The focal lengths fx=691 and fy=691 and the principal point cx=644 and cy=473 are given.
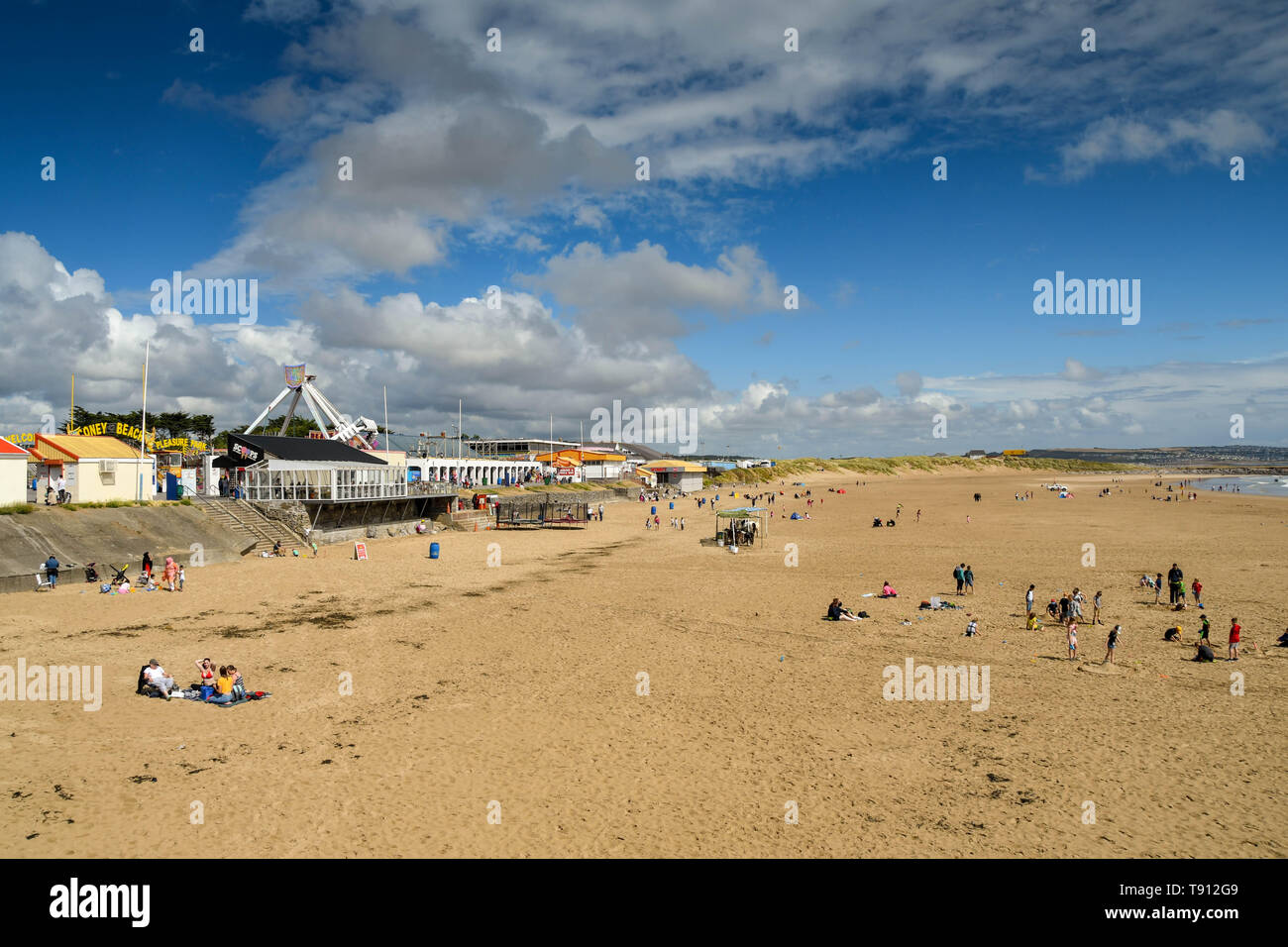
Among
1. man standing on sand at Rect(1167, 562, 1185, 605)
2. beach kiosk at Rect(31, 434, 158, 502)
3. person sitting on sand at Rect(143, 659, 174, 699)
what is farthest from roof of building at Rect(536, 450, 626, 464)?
person sitting on sand at Rect(143, 659, 174, 699)

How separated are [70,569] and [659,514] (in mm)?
42139

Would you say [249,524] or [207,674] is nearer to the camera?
[207,674]

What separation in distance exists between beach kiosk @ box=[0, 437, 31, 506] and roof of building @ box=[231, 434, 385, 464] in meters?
11.1

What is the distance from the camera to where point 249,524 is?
3269 cm

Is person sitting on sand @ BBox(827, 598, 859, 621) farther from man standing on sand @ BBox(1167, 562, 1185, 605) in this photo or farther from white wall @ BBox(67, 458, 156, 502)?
white wall @ BBox(67, 458, 156, 502)

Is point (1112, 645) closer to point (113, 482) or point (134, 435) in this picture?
point (113, 482)

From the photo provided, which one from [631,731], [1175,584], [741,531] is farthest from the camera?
[741,531]

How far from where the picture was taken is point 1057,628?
19172 millimetres

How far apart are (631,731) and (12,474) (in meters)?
27.9

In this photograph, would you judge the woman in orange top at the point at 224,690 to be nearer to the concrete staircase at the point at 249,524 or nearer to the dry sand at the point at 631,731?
the dry sand at the point at 631,731

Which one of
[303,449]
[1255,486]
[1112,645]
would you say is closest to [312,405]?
[303,449]
